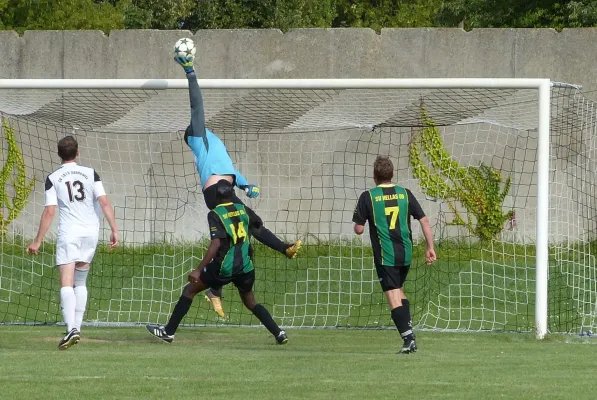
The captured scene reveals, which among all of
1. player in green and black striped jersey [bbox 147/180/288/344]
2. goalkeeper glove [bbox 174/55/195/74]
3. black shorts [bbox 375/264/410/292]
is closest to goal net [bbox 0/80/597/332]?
goalkeeper glove [bbox 174/55/195/74]

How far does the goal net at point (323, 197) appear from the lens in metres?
13.1

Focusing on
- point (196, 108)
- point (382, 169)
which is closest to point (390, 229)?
point (382, 169)

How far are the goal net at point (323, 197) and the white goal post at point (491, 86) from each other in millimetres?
140

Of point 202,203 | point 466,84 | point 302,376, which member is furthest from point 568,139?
point 302,376

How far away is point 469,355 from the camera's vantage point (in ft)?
30.4

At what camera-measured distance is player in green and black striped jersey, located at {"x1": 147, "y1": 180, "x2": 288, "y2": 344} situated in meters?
9.76

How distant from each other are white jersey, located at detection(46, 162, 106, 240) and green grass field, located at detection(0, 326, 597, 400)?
3.12 feet

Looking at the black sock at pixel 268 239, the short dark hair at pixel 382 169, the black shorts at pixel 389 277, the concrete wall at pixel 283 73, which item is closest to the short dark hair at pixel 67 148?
the black sock at pixel 268 239

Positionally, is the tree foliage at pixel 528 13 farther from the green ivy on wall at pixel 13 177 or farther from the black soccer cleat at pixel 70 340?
the black soccer cleat at pixel 70 340

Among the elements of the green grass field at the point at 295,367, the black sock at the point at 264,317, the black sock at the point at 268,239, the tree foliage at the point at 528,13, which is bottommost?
the green grass field at the point at 295,367

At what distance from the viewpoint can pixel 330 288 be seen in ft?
49.6

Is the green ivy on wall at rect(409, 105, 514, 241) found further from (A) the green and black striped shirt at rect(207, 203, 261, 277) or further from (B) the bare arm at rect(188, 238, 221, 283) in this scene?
(B) the bare arm at rect(188, 238, 221, 283)

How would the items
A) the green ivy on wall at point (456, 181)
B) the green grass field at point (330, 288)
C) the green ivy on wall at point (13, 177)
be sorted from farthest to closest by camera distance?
the green ivy on wall at point (13, 177)
the green ivy on wall at point (456, 181)
the green grass field at point (330, 288)

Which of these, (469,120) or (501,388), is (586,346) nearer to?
(501,388)
